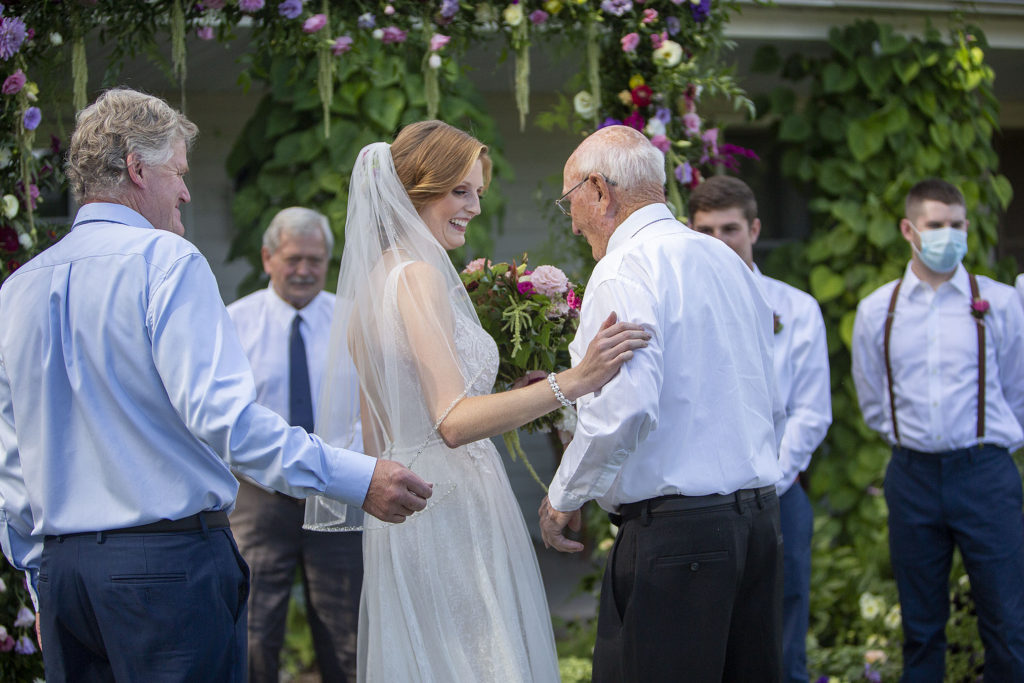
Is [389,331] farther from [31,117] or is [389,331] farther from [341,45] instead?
A: [31,117]

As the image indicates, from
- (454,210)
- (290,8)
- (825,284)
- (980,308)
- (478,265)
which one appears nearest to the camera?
(454,210)

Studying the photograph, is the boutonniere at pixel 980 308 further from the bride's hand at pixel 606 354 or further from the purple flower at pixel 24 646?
the purple flower at pixel 24 646

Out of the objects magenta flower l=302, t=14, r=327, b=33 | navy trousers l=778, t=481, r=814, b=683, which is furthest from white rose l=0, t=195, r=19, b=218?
navy trousers l=778, t=481, r=814, b=683

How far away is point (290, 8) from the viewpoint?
3973 mm

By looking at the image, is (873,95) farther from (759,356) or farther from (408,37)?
(759,356)

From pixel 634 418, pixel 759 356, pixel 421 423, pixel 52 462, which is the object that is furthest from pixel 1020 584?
pixel 52 462

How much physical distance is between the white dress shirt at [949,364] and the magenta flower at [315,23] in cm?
270

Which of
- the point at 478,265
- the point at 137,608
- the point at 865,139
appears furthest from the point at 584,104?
the point at 137,608

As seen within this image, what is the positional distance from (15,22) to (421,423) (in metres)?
2.14

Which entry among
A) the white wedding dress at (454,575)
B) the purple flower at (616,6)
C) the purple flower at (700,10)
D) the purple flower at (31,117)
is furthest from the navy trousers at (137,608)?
the purple flower at (700,10)

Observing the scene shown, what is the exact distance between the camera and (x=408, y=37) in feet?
14.2

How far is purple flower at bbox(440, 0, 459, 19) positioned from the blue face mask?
2232 mm

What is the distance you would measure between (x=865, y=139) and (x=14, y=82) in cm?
447

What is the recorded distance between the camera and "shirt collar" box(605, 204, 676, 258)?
2.88 m
